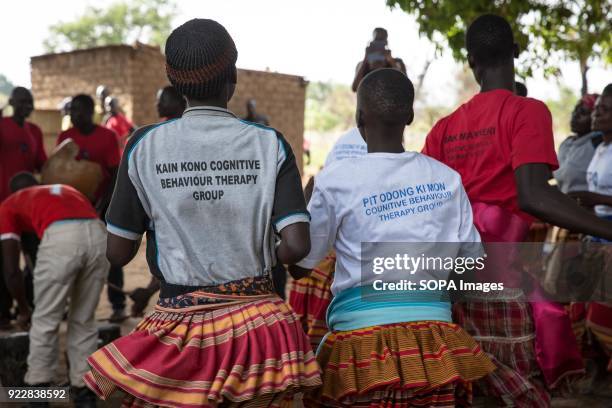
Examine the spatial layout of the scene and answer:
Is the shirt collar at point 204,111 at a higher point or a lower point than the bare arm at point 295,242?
higher

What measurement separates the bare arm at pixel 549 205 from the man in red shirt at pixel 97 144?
172 inches

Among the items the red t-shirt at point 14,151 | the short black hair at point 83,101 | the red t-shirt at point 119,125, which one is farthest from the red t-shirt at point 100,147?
the red t-shirt at point 119,125

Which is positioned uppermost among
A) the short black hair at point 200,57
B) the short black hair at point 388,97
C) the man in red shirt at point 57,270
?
the short black hair at point 200,57

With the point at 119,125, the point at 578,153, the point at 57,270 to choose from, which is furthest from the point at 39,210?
the point at 119,125

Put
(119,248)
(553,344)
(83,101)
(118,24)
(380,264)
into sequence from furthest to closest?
(118,24)
(83,101)
(553,344)
(380,264)
(119,248)

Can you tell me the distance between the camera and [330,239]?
95.7 inches

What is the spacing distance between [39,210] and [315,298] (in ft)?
5.78

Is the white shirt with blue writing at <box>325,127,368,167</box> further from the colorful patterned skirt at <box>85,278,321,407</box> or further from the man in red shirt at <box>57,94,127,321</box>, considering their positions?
the man in red shirt at <box>57,94,127,321</box>

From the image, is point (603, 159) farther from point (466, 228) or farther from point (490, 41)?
point (466, 228)

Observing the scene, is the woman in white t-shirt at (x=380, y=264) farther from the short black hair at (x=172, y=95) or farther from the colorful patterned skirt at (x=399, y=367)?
the short black hair at (x=172, y=95)

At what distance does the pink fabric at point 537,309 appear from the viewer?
2750 mm

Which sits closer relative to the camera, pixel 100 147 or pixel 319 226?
pixel 319 226

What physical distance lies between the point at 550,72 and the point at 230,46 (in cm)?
539

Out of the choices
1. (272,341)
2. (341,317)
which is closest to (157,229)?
(272,341)
